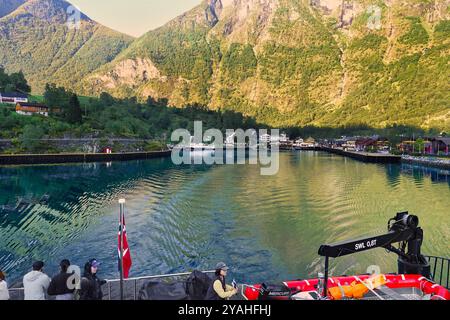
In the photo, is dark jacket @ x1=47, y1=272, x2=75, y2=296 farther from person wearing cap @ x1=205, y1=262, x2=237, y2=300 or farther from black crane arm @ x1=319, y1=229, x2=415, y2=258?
black crane arm @ x1=319, y1=229, x2=415, y2=258

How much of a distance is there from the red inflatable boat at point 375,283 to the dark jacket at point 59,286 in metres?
6.53

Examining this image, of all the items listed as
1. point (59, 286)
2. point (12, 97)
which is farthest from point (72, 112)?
point (59, 286)

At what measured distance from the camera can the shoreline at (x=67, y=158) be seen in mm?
96062

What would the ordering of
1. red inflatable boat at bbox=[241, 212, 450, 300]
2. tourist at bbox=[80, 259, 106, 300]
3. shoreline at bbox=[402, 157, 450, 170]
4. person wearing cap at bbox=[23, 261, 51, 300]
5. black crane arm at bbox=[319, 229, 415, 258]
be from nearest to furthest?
tourist at bbox=[80, 259, 106, 300] → person wearing cap at bbox=[23, 261, 51, 300] → black crane arm at bbox=[319, 229, 415, 258] → red inflatable boat at bbox=[241, 212, 450, 300] → shoreline at bbox=[402, 157, 450, 170]

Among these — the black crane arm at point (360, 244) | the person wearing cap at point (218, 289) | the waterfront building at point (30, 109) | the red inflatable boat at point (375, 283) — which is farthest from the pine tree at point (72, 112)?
the black crane arm at point (360, 244)

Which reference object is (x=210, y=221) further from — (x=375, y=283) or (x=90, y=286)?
(x=90, y=286)

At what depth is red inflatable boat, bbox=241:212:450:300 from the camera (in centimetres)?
1346

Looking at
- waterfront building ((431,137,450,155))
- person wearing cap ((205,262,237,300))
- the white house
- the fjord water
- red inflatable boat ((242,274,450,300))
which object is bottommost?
the fjord water

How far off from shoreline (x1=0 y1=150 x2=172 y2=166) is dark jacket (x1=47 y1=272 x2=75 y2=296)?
97.5 m

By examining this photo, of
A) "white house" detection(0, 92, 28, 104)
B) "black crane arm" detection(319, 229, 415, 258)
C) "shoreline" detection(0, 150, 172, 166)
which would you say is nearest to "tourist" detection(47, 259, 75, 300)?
"black crane arm" detection(319, 229, 415, 258)

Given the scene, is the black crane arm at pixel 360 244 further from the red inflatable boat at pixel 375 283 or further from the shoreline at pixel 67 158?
the shoreline at pixel 67 158

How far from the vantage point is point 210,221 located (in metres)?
38.6

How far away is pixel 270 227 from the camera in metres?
35.4

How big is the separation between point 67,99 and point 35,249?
423ft
